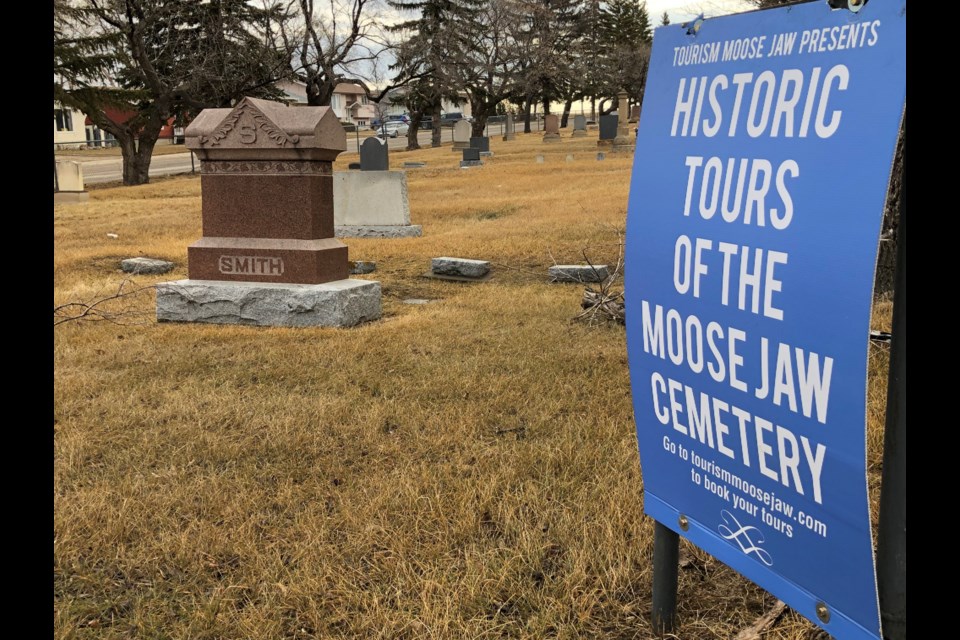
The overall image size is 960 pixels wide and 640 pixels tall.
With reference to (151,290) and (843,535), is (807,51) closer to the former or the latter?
(843,535)

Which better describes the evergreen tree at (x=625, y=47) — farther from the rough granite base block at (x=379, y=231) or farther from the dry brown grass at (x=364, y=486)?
the dry brown grass at (x=364, y=486)

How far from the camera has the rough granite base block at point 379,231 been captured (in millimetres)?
12805

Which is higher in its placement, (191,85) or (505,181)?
(191,85)

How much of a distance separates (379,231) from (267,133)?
6026mm

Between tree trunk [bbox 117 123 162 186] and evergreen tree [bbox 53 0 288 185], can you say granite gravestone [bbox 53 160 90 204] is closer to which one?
evergreen tree [bbox 53 0 288 185]

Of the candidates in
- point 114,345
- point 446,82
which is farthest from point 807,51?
point 446,82

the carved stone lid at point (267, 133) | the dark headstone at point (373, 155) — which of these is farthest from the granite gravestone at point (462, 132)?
the carved stone lid at point (267, 133)

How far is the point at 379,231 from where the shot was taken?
42.5 ft

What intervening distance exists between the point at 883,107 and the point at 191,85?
2192 centimetres

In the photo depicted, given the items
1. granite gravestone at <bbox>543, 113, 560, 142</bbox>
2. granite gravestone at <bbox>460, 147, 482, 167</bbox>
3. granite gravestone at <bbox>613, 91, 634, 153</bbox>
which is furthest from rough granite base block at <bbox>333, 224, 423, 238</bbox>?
→ granite gravestone at <bbox>543, 113, 560, 142</bbox>

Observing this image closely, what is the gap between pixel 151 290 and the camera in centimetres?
870

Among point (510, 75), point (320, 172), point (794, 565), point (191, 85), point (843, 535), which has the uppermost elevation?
point (510, 75)

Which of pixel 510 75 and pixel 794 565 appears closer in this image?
pixel 794 565

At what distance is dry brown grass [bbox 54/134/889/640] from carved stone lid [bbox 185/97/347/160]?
1508mm
